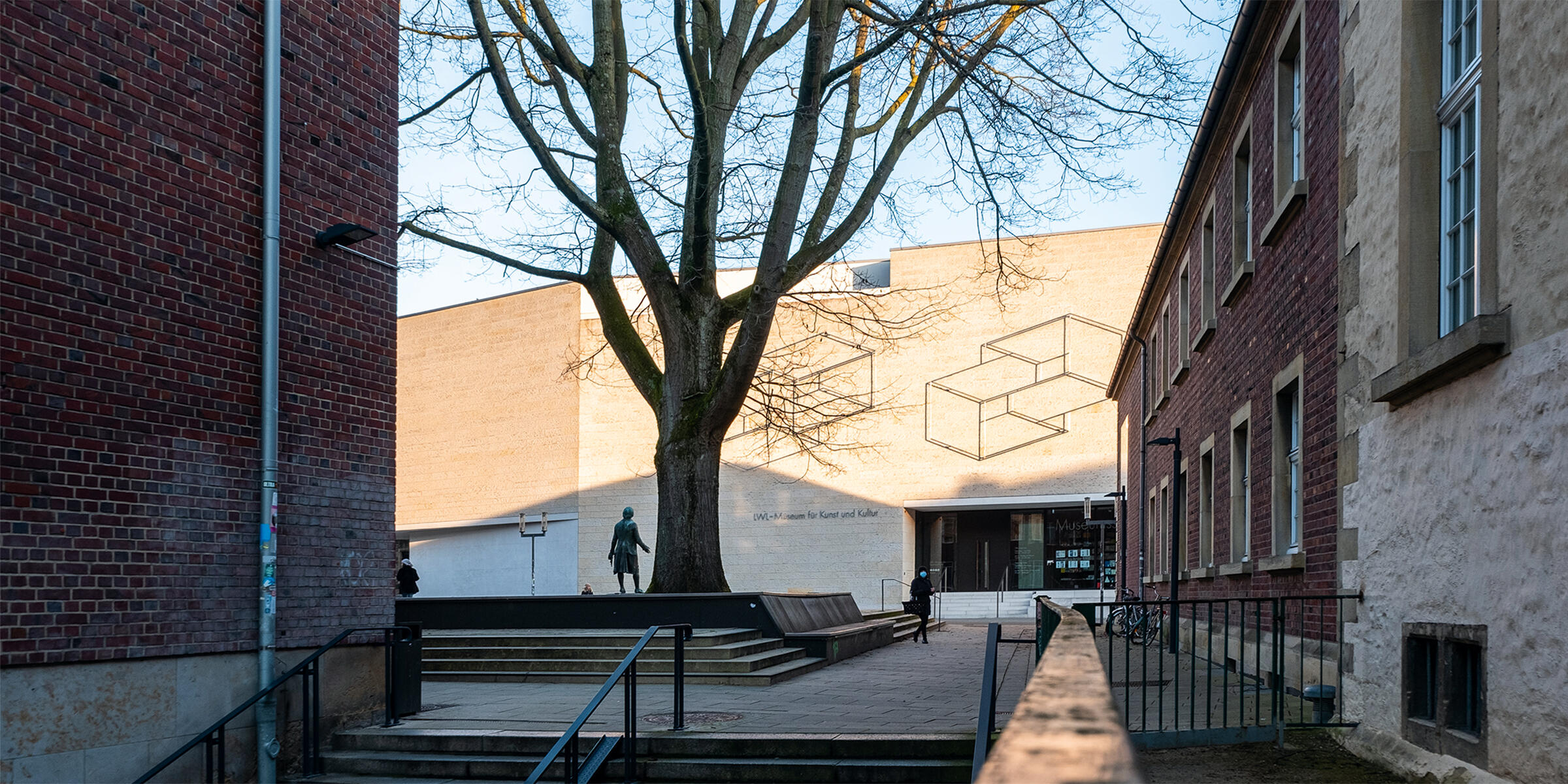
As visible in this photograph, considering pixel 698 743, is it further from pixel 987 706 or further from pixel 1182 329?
pixel 1182 329

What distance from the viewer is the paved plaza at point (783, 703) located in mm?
10594

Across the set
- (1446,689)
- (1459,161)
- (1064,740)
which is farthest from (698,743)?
(1064,740)

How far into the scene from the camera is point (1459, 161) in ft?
22.9

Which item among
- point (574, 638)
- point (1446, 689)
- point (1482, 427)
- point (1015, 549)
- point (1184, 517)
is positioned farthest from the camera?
point (1015, 549)

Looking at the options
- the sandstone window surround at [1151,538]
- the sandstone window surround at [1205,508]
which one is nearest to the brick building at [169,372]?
the sandstone window surround at [1205,508]

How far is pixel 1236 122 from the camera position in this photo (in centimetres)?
1480

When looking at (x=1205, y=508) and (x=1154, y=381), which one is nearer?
(x=1205, y=508)

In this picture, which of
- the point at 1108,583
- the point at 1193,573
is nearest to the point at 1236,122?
the point at 1193,573

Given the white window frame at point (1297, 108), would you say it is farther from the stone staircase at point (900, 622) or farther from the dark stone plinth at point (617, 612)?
the stone staircase at point (900, 622)

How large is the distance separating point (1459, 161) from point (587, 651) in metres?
11.0

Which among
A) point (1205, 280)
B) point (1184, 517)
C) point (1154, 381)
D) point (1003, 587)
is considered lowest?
point (1003, 587)

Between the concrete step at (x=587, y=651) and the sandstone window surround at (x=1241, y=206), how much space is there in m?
6.55

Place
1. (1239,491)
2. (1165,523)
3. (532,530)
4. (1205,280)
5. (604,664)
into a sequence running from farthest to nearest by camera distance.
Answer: (532,530) < (1165,523) < (1205,280) < (604,664) < (1239,491)

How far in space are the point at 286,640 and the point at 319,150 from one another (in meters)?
3.95
